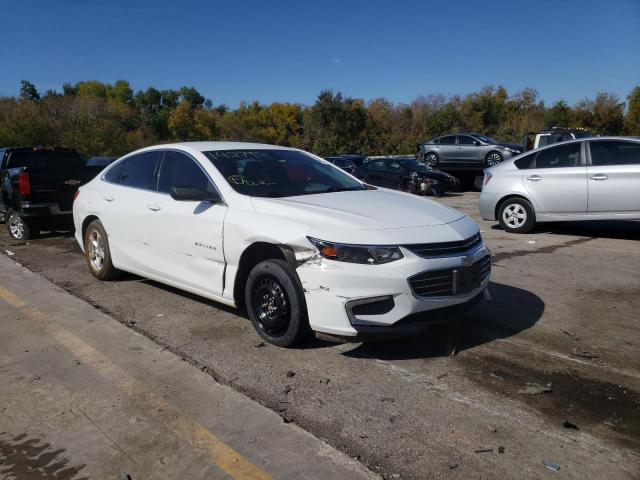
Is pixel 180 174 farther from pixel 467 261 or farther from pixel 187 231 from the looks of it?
pixel 467 261

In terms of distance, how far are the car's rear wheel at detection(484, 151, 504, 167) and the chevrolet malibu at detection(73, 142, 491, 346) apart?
1589 cm

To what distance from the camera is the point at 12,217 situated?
9961 mm

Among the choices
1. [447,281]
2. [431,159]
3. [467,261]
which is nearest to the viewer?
[447,281]

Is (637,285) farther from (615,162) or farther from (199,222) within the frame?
(199,222)

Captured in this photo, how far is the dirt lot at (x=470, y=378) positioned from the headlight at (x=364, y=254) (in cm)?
80

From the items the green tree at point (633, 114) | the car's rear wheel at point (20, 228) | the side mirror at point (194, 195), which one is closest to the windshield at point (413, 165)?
the car's rear wheel at point (20, 228)

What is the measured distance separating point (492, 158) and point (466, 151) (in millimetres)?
1251

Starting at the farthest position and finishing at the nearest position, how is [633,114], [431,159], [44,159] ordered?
[633,114] < [431,159] < [44,159]

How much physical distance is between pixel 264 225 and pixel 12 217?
25.7 feet

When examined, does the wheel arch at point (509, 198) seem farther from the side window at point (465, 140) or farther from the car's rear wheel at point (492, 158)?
the side window at point (465, 140)

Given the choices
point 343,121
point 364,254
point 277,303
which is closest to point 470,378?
point 364,254

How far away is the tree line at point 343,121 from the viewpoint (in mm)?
40844

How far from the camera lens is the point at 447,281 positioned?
386 cm

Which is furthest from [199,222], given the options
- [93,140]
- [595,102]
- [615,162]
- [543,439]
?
[595,102]
